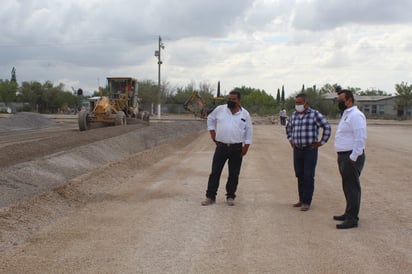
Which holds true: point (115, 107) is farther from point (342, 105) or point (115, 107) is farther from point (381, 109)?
point (381, 109)

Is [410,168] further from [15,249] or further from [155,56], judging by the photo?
[155,56]

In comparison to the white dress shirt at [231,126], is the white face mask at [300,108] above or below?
above

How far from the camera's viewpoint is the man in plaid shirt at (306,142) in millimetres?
8500

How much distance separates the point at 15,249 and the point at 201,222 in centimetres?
256

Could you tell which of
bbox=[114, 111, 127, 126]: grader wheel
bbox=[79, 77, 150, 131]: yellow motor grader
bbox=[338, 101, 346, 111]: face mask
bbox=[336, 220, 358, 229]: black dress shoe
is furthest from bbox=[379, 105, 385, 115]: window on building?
bbox=[336, 220, 358, 229]: black dress shoe

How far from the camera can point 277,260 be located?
5883mm

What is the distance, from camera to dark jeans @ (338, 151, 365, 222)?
746cm

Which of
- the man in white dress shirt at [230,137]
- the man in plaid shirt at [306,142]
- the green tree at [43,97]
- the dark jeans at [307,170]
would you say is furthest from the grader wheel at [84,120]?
the green tree at [43,97]

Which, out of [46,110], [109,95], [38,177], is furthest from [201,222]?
[46,110]

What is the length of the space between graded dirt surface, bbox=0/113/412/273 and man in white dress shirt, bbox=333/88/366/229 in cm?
27

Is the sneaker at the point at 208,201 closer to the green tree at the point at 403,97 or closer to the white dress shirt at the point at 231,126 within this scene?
the white dress shirt at the point at 231,126

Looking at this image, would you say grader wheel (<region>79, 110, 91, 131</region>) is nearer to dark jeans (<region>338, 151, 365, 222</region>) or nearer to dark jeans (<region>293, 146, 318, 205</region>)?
dark jeans (<region>293, 146, 318, 205</region>)

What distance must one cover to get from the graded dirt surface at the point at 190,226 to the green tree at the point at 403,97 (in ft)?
223

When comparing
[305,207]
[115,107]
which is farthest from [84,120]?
[305,207]
